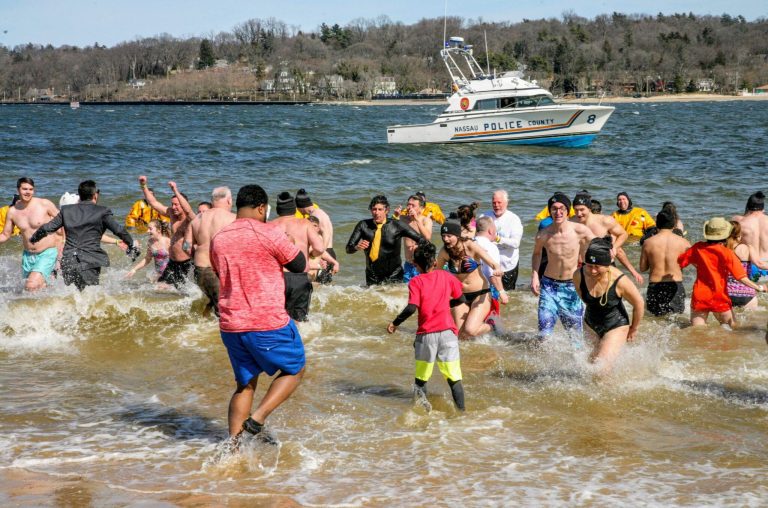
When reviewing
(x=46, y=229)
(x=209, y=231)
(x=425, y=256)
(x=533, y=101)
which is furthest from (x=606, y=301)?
(x=533, y=101)

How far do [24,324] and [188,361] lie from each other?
2.17m

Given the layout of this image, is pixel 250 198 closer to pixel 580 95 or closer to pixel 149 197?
pixel 149 197

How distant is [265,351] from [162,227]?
20.6 feet

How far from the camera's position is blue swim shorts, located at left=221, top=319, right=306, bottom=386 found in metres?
5.03

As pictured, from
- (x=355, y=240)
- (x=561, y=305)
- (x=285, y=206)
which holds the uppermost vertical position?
(x=285, y=206)

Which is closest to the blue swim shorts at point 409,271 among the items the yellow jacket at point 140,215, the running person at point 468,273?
the running person at point 468,273

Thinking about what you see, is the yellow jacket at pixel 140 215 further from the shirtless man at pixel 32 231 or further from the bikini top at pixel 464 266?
the bikini top at pixel 464 266

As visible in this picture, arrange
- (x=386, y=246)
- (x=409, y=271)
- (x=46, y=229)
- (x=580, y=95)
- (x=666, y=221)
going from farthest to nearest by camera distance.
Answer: (x=580, y=95) < (x=386, y=246) < (x=409, y=271) < (x=666, y=221) < (x=46, y=229)

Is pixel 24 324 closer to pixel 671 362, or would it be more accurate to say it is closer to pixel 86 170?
pixel 671 362

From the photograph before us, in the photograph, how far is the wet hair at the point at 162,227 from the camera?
10.8 m

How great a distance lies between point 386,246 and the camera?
10219 millimetres

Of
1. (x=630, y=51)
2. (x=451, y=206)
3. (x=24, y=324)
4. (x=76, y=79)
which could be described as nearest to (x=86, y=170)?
(x=451, y=206)

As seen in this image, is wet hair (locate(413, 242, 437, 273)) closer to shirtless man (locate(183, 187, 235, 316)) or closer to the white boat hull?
shirtless man (locate(183, 187, 235, 316))

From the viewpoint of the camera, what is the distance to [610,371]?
268 inches
